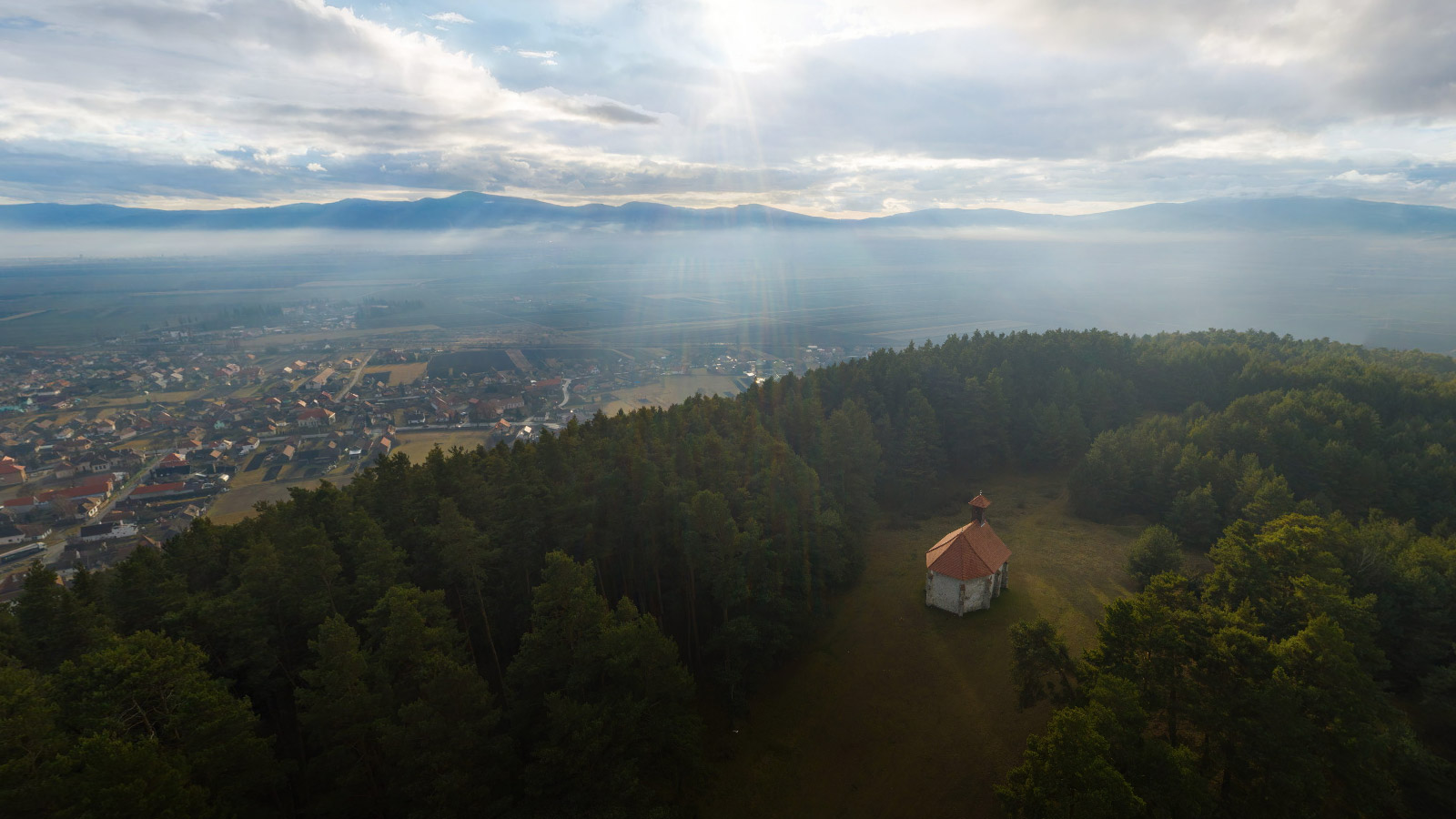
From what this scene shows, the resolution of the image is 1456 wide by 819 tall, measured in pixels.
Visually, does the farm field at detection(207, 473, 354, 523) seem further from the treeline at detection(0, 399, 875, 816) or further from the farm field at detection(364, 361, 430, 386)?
the farm field at detection(364, 361, 430, 386)

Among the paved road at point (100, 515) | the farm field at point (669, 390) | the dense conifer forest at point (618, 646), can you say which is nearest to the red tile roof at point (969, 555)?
the dense conifer forest at point (618, 646)

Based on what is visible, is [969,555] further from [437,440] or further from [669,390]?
[669,390]

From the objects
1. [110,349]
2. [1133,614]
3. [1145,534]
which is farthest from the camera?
[110,349]

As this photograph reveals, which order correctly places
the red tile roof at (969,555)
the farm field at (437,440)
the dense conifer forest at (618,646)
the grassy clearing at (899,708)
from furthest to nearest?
the farm field at (437,440) < the red tile roof at (969,555) < the grassy clearing at (899,708) < the dense conifer forest at (618,646)

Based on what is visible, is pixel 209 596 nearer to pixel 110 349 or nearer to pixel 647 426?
pixel 647 426

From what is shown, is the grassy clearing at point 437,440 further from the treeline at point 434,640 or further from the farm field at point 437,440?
the treeline at point 434,640

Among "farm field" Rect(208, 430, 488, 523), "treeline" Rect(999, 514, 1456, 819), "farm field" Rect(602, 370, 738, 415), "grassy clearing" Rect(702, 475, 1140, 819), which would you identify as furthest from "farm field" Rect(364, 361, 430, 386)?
"treeline" Rect(999, 514, 1456, 819)

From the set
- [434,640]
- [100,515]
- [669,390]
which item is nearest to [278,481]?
[100,515]

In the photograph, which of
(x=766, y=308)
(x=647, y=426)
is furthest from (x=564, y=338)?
(x=647, y=426)
